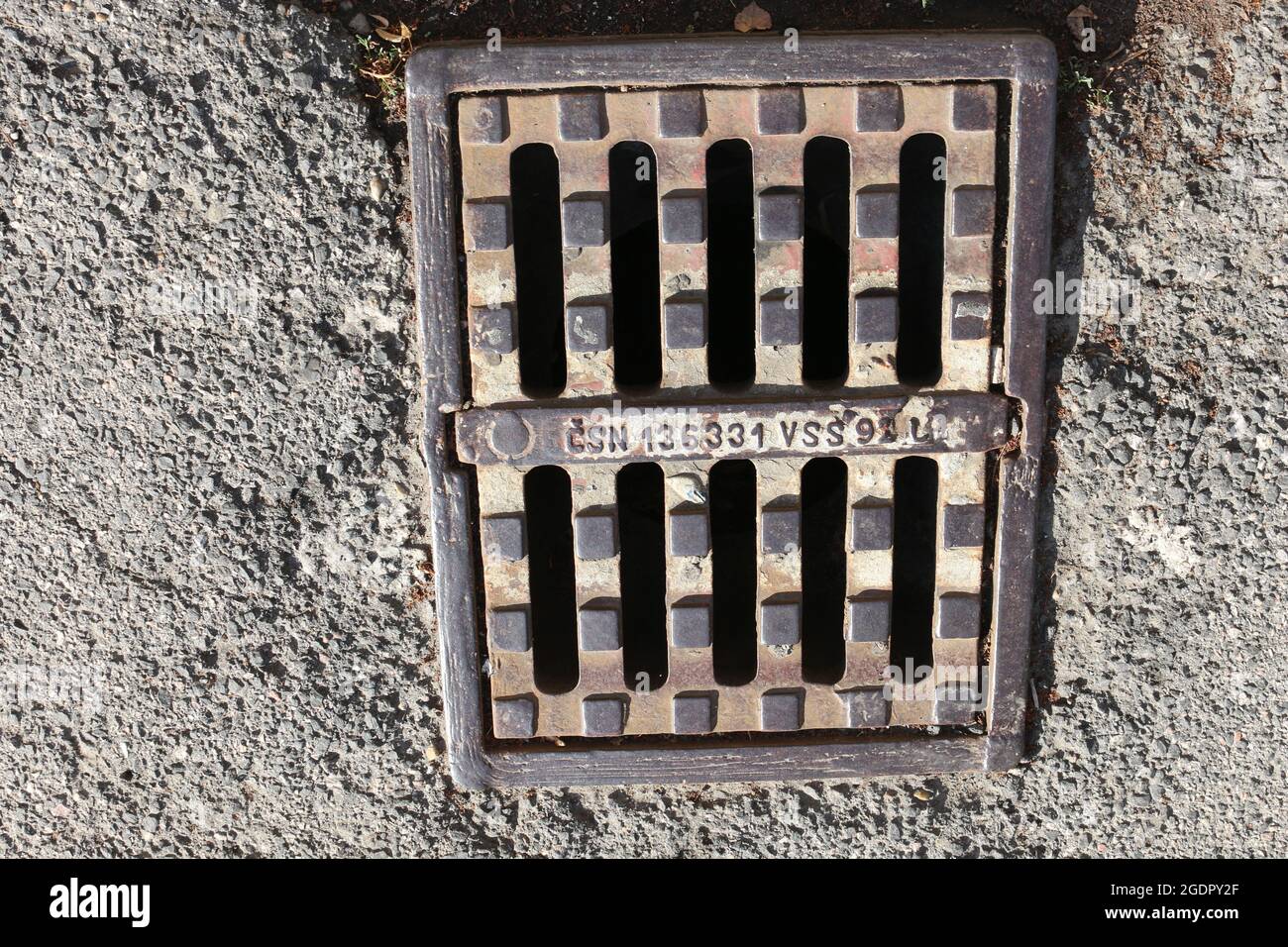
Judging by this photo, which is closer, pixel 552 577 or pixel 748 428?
pixel 748 428

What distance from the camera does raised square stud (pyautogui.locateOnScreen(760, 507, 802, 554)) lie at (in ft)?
5.99

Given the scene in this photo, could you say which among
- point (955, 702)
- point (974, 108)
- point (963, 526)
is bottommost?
point (955, 702)

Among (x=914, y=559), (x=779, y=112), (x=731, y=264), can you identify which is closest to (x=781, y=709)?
(x=914, y=559)

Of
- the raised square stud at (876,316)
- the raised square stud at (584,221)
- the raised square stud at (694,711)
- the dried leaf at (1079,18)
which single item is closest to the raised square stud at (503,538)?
the raised square stud at (694,711)

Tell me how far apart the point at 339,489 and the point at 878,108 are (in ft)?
4.31

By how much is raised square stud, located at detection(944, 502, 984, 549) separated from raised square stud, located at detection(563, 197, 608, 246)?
87 cm

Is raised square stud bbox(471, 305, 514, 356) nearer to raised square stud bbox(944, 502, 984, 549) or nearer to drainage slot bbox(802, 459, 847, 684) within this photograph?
drainage slot bbox(802, 459, 847, 684)

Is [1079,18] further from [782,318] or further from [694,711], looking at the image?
[694,711]

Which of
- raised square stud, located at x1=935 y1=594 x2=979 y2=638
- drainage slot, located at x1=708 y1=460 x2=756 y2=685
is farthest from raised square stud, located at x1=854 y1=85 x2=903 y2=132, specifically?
raised square stud, located at x1=935 y1=594 x2=979 y2=638

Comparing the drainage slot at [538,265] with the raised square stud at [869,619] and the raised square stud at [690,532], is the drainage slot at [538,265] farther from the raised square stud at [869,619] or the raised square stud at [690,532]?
the raised square stud at [869,619]

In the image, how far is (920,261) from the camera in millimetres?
1922

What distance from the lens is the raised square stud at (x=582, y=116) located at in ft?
5.75

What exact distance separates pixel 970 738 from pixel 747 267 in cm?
109

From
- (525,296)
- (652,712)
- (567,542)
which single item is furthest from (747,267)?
(652,712)
